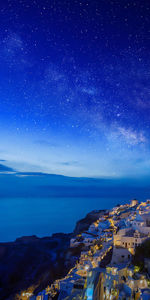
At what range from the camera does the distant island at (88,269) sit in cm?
895

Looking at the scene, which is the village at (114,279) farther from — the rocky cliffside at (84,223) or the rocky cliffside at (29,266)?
the rocky cliffside at (84,223)

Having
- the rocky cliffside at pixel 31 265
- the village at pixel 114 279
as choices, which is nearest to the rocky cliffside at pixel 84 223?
the rocky cliffside at pixel 31 265

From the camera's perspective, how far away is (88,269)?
1099 cm

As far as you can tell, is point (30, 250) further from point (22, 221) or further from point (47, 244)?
point (22, 221)

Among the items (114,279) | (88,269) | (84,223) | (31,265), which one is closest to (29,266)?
(31,265)

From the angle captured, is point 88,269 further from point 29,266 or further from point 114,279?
point 29,266

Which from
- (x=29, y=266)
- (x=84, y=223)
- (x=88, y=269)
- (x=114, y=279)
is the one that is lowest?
(x=29, y=266)

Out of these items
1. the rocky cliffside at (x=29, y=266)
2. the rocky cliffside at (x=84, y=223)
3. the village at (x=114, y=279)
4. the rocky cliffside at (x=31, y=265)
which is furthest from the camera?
the rocky cliffside at (x=84, y=223)

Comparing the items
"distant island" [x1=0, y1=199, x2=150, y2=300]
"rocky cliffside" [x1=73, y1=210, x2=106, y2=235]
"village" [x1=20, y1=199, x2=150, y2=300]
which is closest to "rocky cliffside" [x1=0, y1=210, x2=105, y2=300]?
"distant island" [x1=0, y1=199, x2=150, y2=300]

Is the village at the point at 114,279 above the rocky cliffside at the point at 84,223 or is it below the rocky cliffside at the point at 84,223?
above

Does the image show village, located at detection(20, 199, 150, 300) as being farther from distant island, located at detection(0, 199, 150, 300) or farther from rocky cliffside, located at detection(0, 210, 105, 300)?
rocky cliffside, located at detection(0, 210, 105, 300)

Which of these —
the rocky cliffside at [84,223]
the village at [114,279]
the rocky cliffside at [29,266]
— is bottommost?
the rocky cliffside at [29,266]

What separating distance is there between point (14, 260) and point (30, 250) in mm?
3648

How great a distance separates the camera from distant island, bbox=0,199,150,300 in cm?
895
